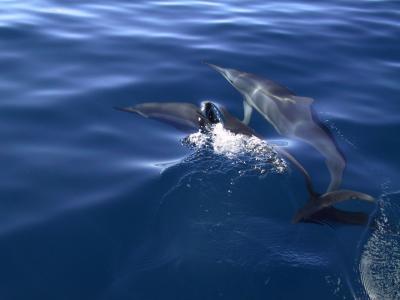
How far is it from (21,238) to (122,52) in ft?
23.6

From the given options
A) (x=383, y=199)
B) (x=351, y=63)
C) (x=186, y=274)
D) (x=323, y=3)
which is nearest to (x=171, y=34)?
(x=351, y=63)

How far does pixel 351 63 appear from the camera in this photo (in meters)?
12.7

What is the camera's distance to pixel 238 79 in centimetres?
1132

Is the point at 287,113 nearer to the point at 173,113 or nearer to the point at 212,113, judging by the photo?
the point at 212,113

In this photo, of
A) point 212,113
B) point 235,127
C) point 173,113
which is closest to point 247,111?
point 212,113

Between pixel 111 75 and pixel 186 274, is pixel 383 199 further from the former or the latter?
pixel 111 75

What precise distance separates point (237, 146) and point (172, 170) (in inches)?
47.7

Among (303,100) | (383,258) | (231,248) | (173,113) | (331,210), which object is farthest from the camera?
(303,100)

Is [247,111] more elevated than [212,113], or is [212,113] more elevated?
[212,113]

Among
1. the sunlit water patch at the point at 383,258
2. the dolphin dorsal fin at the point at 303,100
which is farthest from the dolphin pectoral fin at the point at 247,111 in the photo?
the sunlit water patch at the point at 383,258

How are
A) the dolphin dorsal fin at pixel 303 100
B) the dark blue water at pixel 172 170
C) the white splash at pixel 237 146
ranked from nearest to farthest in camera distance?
the dark blue water at pixel 172 170 → the white splash at pixel 237 146 → the dolphin dorsal fin at pixel 303 100

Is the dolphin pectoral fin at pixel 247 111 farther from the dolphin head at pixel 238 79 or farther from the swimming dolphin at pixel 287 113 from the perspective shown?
the dolphin head at pixel 238 79

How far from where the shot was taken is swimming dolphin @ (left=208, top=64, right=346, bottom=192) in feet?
28.3

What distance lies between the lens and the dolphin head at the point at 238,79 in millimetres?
11109
